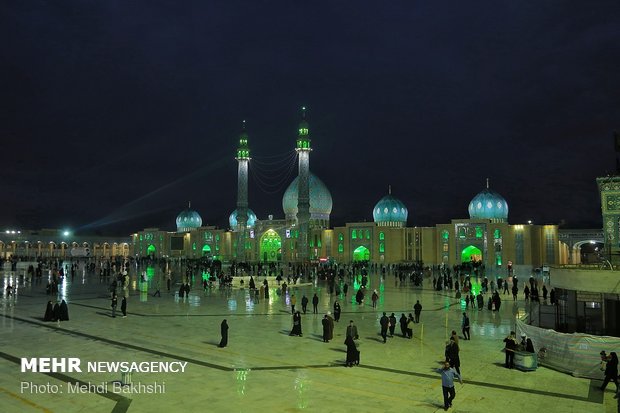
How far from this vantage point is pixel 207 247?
84.2 metres

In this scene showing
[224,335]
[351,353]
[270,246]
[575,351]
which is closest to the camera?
[575,351]

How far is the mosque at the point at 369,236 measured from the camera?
5597 cm

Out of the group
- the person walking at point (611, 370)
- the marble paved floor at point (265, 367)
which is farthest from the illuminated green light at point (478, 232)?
the person walking at point (611, 370)

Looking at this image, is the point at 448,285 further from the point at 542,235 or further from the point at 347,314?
the point at 542,235

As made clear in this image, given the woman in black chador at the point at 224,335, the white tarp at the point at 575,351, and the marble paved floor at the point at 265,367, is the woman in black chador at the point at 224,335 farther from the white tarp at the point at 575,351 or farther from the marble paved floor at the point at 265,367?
the white tarp at the point at 575,351

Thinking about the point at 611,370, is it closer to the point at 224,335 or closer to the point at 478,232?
the point at 224,335

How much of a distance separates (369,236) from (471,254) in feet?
41.3

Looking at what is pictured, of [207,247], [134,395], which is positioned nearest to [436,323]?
[134,395]

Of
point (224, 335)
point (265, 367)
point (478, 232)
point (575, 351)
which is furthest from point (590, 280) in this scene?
point (478, 232)

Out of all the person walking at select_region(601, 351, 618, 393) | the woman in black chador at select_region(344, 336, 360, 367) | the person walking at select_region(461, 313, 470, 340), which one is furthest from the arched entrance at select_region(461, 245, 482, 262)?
the person walking at select_region(601, 351, 618, 393)

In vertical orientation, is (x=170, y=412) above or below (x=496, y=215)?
below

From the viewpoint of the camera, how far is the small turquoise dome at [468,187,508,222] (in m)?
59.1

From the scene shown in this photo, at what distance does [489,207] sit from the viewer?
5916 centimetres

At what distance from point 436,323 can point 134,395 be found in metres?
12.2
